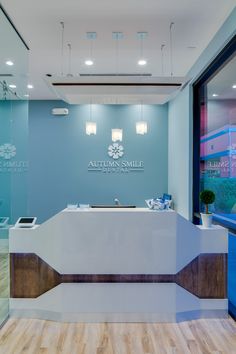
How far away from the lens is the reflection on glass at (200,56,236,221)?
4039 millimetres

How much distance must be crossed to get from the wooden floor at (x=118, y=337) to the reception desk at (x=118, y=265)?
0.18 metres

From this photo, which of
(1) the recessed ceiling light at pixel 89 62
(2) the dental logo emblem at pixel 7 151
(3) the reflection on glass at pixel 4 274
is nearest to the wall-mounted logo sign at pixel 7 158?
(2) the dental logo emblem at pixel 7 151

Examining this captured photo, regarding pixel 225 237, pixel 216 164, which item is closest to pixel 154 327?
pixel 225 237

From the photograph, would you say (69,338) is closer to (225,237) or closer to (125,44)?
(225,237)

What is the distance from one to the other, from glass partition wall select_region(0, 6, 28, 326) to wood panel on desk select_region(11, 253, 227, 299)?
0.88ft

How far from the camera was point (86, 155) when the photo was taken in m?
7.49

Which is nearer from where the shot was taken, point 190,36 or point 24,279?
point 24,279

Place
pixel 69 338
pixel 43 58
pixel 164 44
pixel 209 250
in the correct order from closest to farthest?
pixel 69 338, pixel 209 250, pixel 164 44, pixel 43 58

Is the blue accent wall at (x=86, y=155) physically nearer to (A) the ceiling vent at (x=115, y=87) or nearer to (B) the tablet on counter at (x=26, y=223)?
(A) the ceiling vent at (x=115, y=87)

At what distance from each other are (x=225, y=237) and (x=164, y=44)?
2881 mm

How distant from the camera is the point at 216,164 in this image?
4.62 m

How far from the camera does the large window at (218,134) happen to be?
4.02 metres

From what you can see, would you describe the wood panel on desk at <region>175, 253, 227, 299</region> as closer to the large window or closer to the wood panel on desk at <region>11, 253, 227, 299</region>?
the wood panel on desk at <region>11, 253, 227, 299</region>

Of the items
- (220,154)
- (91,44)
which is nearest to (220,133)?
(220,154)
